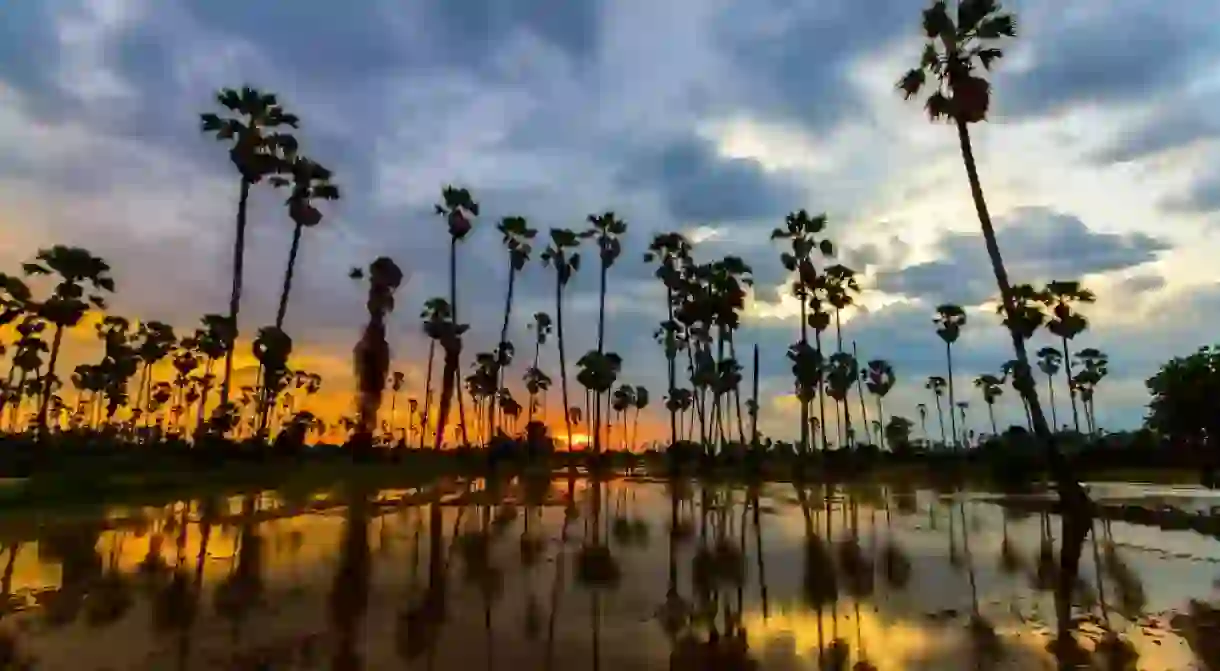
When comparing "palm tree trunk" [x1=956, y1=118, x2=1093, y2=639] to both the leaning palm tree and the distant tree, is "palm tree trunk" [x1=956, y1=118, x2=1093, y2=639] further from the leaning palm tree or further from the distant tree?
the distant tree

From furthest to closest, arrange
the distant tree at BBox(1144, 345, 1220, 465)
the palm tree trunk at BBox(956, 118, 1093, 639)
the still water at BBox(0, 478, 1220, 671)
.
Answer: the distant tree at BBox(1144, 345, 1220, 465), the palm tree trunk at BBox(956, 118, 1093, 639), the still water at BBox(0, 478, 1220, 671)

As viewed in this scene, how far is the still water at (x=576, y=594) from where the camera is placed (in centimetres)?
1122

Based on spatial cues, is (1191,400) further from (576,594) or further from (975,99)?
(576,594)

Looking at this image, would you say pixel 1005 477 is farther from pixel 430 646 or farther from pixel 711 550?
pixel 430 646

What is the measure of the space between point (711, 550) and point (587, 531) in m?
6.31

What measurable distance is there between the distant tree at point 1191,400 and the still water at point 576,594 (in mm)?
27158

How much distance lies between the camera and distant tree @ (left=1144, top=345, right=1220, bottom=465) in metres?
50.5

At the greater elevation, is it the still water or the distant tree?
the distant tree

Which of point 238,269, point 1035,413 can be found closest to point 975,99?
point 1035,413

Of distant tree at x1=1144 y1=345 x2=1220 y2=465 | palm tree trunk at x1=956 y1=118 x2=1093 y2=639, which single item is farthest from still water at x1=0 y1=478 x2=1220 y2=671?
distant tree at x1=1144 y1=345 x2=1220 y2=465

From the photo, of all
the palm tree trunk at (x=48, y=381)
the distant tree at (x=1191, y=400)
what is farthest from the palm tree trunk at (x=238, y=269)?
the distant tree at (x=1191, y=400)

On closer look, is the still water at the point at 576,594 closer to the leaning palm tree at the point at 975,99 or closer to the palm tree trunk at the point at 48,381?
the leaning palm tree at the point at 975,99

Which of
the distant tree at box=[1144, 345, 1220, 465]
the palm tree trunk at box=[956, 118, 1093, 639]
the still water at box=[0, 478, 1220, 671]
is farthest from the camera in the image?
the distant tree at box=[1144, 345, 1220, 465]

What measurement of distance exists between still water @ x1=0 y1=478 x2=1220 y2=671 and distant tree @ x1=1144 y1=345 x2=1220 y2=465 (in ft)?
89.1
